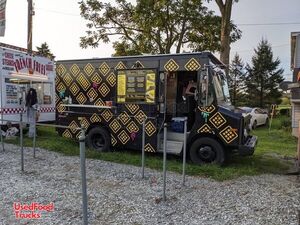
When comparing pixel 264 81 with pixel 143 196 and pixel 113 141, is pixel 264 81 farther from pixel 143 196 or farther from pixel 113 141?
pixel 143 196

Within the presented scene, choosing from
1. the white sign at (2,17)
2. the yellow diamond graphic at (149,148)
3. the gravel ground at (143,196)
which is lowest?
the gravel ground at (143,196)

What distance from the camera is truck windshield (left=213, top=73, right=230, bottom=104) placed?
8.38 m

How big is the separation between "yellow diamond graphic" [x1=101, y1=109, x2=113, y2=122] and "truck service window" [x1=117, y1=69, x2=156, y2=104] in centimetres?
50

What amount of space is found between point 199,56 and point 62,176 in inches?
166

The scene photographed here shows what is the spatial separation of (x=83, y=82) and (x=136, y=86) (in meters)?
1.82

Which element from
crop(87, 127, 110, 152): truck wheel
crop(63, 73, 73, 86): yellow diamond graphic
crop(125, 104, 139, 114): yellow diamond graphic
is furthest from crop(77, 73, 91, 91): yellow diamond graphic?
crop(125, 104, 139, 114): yellow diamond graphic

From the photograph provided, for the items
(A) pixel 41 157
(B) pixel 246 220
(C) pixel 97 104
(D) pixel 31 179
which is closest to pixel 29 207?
(D) pixel 31 179

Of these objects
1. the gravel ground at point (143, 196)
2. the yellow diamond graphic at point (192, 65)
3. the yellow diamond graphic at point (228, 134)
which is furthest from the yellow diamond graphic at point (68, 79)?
the yellow diamond graphic at point (228, 134)

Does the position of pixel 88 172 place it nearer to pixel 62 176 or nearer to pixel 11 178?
pixel 62 176

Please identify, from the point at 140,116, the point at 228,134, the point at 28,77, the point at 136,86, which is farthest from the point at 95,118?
the point at 28,77

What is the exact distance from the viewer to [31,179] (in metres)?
6.77

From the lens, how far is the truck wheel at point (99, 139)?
9758 mm

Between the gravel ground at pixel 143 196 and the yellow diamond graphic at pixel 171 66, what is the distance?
2.63 m

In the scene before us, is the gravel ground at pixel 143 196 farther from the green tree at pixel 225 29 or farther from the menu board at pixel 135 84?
the green tree at pixel 225 29
